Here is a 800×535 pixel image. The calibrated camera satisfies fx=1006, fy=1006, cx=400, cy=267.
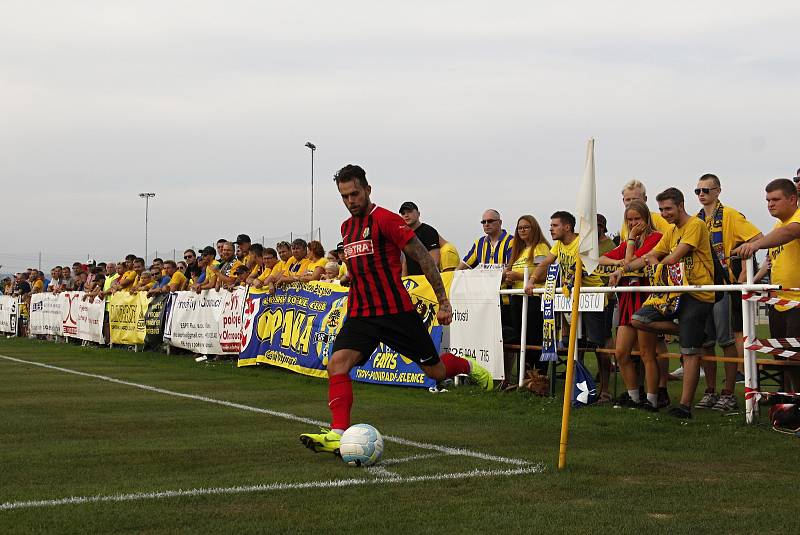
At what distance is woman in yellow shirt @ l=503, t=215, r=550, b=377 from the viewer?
12367 mm

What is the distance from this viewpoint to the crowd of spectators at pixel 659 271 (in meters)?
9.09

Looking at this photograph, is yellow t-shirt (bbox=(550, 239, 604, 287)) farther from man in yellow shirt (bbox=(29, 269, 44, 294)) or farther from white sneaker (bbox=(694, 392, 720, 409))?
man in yellow shirt (bbox=(29, 269, 44, 294))

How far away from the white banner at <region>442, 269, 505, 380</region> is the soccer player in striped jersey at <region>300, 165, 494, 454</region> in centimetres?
474

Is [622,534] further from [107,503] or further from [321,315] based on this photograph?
[321,315]

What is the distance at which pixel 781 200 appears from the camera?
8.94 m

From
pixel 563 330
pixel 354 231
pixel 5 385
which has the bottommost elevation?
pixel 5 385

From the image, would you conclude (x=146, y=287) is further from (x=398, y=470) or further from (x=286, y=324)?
(x=398, y=470)

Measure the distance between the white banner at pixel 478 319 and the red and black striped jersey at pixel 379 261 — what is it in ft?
16.0

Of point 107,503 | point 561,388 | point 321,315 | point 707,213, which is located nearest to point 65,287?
point 321,315

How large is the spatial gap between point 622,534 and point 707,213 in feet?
21.8

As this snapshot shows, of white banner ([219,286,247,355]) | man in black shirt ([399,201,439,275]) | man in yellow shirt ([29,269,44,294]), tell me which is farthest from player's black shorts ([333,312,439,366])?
man in yellow shirt ([29,269,44,294])

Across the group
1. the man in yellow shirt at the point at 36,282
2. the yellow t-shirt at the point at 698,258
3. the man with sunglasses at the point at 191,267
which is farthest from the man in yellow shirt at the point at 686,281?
the man in yellow shirt at the point at 36,282

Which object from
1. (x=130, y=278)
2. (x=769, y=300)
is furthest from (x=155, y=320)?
(x=769, y=300)

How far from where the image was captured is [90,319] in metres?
25.6
